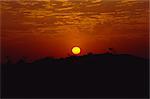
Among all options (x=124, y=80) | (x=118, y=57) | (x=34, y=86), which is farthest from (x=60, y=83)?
(x=118, y=57)

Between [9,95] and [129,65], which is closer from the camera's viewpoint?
[9,95]

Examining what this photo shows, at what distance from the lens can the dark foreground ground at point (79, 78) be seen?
1554 centimetres

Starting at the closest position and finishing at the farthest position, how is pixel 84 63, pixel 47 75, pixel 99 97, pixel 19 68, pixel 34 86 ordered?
pixel 99 97 → pixel 34 86 → pixel 47 75 → pixel 19 68 → pixel 84 63

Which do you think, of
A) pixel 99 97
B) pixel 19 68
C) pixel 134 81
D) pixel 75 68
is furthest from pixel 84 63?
pixel 99 97

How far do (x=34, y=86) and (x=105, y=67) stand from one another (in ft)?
17.7

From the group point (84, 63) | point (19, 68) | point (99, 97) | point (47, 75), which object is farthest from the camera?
point (84, 63)

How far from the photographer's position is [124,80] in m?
17.5

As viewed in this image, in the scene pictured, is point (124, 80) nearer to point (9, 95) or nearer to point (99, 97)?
point (99, 97)

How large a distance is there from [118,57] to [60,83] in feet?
19.9

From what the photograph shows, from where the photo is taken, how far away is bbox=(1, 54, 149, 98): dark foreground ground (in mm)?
15539

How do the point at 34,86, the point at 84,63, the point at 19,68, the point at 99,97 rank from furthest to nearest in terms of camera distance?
the point at 84,63 → the point at 19,68 → the point at 34,86 → the point at 99,97

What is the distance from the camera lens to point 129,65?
21.3 meters

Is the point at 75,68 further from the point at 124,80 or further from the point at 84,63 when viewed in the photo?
the point at 124,80

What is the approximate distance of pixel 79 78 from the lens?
18.2 meters
